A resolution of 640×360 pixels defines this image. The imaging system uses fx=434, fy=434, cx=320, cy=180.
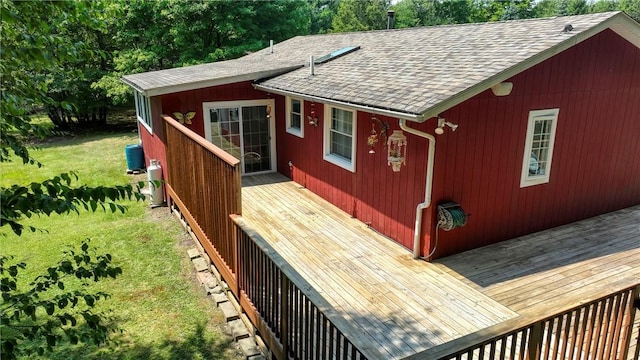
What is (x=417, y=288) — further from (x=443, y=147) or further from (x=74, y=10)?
(x=74, y=10)

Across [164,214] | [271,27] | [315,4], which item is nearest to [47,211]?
Result: [164,214]

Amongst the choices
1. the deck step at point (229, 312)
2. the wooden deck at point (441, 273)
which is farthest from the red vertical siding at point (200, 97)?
the deck step at point (229, 312)

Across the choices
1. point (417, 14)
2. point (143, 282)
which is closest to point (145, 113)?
point (143, 282)

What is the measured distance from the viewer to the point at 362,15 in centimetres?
4538

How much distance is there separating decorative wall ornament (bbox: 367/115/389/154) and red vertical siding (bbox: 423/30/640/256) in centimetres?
117

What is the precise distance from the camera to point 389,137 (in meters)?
6.71

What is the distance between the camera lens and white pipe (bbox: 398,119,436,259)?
19.4 ft

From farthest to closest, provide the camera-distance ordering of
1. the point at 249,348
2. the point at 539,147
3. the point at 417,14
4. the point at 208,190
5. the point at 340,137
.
Result: the point at 417,14 < the point at 340,137 < the point at 539,147 < the point at 208,190 < the point at 249,348

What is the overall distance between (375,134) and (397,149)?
0.70 meters

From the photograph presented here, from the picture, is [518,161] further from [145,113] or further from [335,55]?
[145,113]

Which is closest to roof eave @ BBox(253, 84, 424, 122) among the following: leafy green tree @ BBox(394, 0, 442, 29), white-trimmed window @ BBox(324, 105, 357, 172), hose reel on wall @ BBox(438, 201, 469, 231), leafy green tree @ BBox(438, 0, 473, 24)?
white-trimmed window @ BBox(324, 105, 357, 172)

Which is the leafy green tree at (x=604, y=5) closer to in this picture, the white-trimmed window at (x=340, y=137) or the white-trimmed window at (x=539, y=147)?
the white-trimmed window at (x=539, y=147)

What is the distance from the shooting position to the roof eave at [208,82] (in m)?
8.38

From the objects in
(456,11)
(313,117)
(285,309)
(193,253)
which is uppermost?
(456,11)
